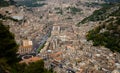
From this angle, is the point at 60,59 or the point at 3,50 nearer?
the point at 3,50

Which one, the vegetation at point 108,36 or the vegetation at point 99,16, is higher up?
the vegetation at point 108,36

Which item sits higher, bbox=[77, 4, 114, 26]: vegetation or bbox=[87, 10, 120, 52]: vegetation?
bbox=[87, 10, 120, 52]: vegetation

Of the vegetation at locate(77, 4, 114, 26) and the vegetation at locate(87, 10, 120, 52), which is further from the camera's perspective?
the vegetation at locate(77, 4, 114, 26)

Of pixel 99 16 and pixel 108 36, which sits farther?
pixel 99 16

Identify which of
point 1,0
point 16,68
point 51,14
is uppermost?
point 16,68

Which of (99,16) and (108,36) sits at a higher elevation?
(108,36)

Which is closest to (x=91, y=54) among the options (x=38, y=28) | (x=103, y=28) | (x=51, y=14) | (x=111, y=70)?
(x=111, y=70)

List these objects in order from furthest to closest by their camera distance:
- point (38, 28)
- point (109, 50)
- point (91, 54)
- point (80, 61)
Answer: point (38, 28), point (109, 50), point (91, 54), point (80, 61)

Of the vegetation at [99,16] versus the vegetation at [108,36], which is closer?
the vegetation at [108,36]

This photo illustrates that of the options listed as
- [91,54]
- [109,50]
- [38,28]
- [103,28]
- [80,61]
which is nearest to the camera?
[80,61]

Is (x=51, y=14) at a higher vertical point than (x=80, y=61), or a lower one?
lower

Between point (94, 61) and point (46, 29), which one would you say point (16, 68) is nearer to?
point (94, 61)
